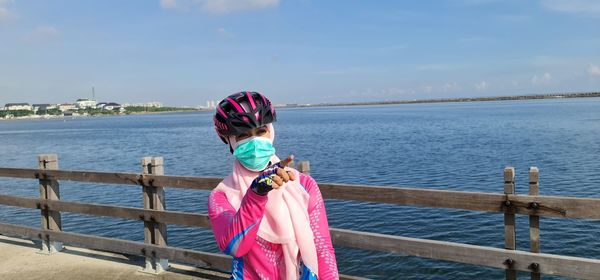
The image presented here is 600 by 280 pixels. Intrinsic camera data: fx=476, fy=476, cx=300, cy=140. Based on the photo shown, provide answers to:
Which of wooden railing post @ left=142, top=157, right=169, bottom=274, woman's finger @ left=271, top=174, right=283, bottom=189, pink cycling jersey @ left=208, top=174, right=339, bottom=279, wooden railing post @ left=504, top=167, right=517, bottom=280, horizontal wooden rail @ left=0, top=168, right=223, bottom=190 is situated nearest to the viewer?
woman's finger @ left=271, top=174, right=283, bottom=189

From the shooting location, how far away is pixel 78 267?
6.34 meters

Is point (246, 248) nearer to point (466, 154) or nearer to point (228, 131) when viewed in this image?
point (228, 131)

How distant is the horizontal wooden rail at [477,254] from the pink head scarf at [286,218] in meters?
2.29

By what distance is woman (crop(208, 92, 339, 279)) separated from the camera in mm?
A: 2125

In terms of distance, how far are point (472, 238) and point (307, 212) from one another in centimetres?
1096

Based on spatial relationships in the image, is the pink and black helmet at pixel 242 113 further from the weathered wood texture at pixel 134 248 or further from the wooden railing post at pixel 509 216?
the weathered wood texture at pixel 134 248

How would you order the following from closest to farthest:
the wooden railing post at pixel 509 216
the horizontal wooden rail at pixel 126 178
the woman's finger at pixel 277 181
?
the woman's finger at pixel 277 181, the wooden railing post at pixel 509 216, the horizontal wooden rail at pixel 126 178

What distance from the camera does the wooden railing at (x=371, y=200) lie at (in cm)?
380

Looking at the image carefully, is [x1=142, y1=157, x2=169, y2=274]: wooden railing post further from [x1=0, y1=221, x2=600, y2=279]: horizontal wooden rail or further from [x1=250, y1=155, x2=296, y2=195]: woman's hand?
[x1=250, y1=155, x2=296, y2=195]: woman's hand

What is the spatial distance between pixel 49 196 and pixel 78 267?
1.22m

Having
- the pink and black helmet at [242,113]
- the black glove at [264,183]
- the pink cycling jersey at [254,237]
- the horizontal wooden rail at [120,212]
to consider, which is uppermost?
the pink and black helmet at [242,113]

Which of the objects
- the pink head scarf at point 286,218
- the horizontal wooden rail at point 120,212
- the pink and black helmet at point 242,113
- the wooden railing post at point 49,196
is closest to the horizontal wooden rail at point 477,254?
the horizontal wooden rail at point 120,212

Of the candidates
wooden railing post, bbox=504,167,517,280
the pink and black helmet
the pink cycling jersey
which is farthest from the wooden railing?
the pink and black helmet

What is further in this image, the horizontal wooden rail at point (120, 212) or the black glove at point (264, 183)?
the horizontal wooden rail at point (120, 212)
